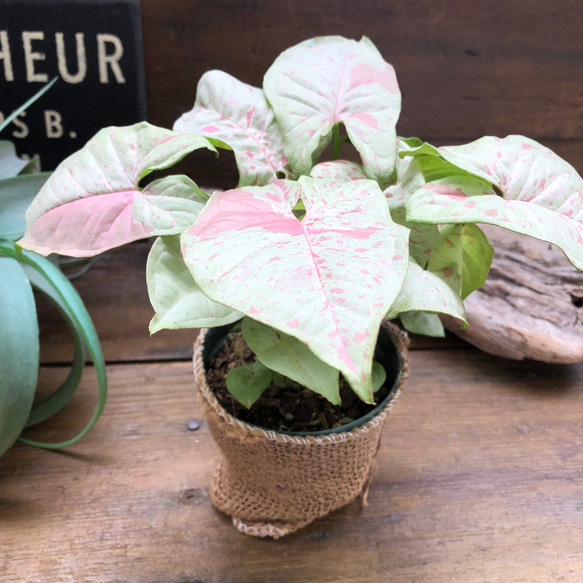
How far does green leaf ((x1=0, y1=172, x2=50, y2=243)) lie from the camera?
69 cm

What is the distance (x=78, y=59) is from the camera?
839 mm

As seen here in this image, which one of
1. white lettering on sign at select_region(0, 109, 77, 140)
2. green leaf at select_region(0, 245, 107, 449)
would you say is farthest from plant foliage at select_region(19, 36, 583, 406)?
white lettering on sign at select_region(0, 109, 77, 140)

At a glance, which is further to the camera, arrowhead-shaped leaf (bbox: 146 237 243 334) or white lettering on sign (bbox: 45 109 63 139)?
white lettering on sign (bbox: 45 109 63 139)

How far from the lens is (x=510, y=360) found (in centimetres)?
89

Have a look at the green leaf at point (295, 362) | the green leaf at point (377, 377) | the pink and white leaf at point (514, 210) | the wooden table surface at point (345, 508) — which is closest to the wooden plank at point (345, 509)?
the wooden table surface at point (345, 508)

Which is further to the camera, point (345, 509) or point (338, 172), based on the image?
point (345, 509)

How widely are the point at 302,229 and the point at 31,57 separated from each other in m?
0.70

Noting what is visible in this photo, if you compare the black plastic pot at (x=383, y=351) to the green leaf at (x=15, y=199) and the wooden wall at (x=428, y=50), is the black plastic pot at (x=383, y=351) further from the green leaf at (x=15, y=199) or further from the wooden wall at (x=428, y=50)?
the wooden wall at (x=428, y=50)

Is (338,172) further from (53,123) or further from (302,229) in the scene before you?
(53,123)

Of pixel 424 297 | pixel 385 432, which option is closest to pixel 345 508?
pixel 385 432

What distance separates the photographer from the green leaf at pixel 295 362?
409mm

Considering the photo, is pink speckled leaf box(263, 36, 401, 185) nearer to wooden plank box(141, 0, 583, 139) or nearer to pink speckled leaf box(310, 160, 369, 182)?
pink speckled leaf box(310, 160, 369, 182)

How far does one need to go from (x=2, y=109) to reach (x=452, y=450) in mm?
907

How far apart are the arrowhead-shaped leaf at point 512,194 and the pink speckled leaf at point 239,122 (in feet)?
0.58
